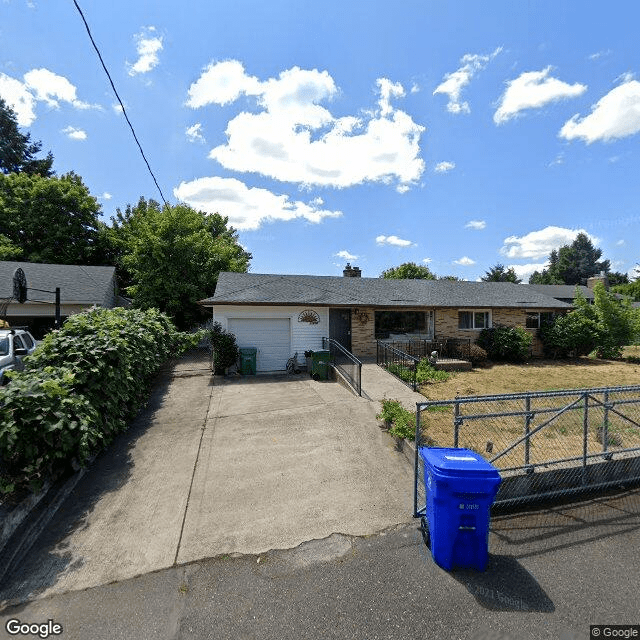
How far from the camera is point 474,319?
16125mm

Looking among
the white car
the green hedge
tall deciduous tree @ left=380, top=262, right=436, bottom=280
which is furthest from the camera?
tall deciduous tree @ left=380, top=262, right=436, bottom=280

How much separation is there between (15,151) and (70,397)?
1765 inches

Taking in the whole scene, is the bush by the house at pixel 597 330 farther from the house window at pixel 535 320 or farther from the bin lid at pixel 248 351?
the bin lid at pixel 248 351

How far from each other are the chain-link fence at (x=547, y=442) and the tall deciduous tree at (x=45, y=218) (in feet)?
96.9

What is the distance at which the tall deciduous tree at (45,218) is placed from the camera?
24.4 metres

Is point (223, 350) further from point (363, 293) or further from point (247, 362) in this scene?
point (363, 293)

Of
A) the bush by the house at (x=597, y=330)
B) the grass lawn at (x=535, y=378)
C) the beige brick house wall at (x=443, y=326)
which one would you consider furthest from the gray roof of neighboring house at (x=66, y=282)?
the bush by the house at (x=597, y=330)

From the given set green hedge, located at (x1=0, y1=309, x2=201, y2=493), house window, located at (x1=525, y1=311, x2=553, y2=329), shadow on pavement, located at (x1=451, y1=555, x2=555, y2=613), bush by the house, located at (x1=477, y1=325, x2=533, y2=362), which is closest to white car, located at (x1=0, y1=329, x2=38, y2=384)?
green hedge, located at (x1=0, y1=309, x2=201, y2=493)

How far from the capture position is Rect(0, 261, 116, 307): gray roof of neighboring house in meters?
17.1

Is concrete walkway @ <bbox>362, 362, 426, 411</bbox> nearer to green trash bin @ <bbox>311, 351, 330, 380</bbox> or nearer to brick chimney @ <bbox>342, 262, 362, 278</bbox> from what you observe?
green trash bin @ <bbox>311, 351, 330, 380</bbox>

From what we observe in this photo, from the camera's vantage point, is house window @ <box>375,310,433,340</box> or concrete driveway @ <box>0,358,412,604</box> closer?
concrete driveway @ <box>0,358,412,604</box>

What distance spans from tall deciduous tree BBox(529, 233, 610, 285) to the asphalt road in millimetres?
71164

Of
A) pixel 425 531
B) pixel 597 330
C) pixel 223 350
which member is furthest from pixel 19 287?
pixel 597 330

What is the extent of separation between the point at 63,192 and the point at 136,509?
29.9m
